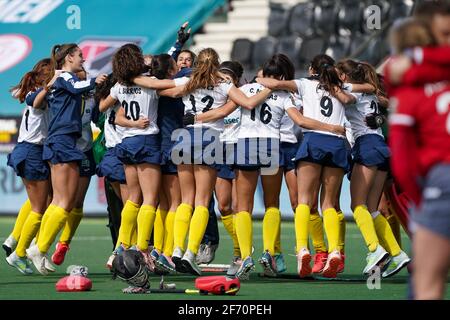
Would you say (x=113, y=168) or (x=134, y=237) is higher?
(x=113, y=168)

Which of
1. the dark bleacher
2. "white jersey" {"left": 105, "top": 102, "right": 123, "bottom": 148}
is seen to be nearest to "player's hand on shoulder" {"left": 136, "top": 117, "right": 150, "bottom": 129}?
"white jersey" {"left": 105, "top": 102, "right": 123, "bottom": 148}

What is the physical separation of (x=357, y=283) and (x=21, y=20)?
16.5 meters

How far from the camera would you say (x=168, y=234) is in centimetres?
1027

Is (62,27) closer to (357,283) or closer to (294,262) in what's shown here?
(294,262)

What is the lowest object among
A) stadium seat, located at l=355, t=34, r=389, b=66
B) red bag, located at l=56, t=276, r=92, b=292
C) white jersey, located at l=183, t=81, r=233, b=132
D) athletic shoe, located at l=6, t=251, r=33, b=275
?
red bag, located at l=56, t=276, r=92, b=292

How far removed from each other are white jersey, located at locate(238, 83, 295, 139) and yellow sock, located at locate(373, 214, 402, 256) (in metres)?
1.11

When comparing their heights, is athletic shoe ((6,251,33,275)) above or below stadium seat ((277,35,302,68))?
below

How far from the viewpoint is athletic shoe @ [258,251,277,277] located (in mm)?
9961

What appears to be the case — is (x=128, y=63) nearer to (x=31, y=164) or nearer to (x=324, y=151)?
(x=31, y=164)

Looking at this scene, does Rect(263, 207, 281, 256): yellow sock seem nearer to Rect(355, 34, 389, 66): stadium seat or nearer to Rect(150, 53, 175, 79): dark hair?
Rect(150, 53, 175, 79): dark hair

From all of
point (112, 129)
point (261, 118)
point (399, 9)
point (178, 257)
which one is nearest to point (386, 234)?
point (261, 118)

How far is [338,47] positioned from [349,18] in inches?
24.0

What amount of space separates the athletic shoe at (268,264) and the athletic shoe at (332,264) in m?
0.60

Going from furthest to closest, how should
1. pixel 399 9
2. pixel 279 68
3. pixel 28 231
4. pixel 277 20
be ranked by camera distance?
pixel 277 20 → pixel 399 9 → pixel 28 231 → pixel 279 68
